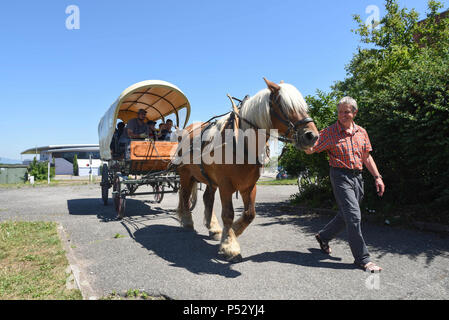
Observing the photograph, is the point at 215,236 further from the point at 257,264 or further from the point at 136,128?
the point at 136,128

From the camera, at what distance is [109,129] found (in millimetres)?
6562

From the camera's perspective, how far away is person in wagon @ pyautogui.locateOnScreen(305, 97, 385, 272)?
3.09 m

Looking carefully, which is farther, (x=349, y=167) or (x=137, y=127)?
(x=137, y=127)

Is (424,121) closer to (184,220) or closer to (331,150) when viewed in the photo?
(331,150)

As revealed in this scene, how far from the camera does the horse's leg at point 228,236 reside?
347 cm

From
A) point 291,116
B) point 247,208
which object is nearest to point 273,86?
point 291,116

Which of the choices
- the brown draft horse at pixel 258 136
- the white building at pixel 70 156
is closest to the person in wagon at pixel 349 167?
the brown draft horse at pixel 258 136

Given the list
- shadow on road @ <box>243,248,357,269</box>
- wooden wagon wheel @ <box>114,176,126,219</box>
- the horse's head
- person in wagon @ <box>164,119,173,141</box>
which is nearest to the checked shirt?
the horse's head

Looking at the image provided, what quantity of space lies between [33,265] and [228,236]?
2.32 metres

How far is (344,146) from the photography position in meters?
3.17

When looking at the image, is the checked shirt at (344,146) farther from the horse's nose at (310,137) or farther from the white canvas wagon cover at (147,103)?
the white canvas wagon cover at (147,103)

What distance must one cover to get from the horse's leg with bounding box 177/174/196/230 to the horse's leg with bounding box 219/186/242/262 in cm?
177
